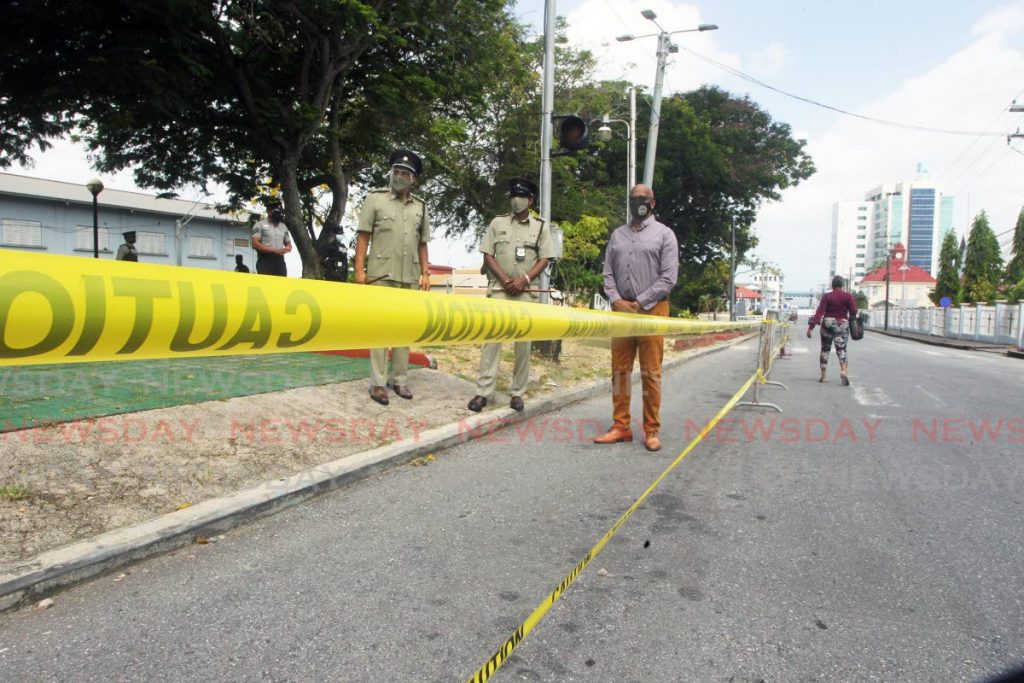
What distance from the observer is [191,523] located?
2760 millimetres

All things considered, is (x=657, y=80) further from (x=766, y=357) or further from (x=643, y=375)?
(x=643, y=375)

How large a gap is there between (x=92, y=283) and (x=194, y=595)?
57.0 inches

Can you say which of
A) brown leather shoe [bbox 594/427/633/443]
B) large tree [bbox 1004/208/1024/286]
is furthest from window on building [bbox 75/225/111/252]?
large tree [bbox 1004/208/1024/286]

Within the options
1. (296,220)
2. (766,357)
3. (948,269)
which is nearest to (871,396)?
(766,357)

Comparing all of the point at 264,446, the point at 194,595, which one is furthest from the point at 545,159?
the point at 194,595

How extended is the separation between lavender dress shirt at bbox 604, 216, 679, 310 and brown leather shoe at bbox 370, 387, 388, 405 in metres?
2.01

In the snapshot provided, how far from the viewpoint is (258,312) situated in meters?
1.59

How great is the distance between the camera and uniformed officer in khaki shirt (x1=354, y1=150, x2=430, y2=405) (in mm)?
5148

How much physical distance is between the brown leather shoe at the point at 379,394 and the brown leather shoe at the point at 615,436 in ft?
5.76

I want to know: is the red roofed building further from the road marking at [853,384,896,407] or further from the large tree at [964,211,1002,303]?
the road marking at [853,384,896,407]

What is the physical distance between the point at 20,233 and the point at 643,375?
38.7m

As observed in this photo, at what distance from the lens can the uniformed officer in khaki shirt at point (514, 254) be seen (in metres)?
5.64

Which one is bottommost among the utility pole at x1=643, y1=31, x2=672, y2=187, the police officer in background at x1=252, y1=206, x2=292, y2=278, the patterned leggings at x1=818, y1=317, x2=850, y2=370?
the patterned leggings at x1=818, y1=317, x2=850, y2=370

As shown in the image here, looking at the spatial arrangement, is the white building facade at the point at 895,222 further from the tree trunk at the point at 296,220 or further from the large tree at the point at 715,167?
the tree trunk at the point at 296,220
